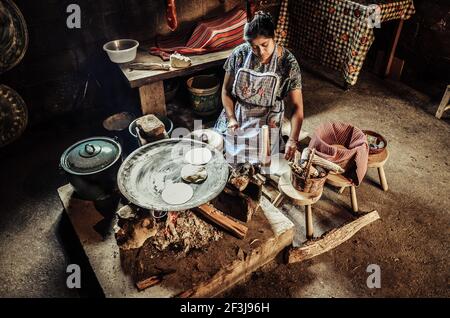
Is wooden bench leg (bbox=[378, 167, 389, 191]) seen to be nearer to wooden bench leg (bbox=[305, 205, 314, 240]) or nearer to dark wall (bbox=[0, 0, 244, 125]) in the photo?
wooden bench leg (bbox=[305, 205, 314, 240])

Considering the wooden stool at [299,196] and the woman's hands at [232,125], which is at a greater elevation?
the woman's hands at [232,125]

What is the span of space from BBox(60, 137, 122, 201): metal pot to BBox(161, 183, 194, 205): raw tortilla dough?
98cm

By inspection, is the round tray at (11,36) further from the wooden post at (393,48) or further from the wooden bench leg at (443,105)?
the wooden bench leg at (443,105)

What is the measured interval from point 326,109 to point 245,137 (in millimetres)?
2865

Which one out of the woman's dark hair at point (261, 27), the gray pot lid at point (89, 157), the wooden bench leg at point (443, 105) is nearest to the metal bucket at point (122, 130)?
the gray pot lid at point (89, 157)

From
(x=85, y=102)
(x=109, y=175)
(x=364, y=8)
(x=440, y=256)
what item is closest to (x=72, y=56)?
(x=85, y=102)

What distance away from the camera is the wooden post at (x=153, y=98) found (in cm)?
496

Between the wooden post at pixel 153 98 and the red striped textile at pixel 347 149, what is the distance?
2.50 metres

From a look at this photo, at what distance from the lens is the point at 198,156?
330cm

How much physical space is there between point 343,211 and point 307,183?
120 cm

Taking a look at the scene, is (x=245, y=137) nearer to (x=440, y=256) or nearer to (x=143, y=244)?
(x=143, y=244)

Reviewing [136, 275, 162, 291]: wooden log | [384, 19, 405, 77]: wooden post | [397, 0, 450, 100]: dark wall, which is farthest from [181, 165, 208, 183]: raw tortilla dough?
[397, 0, 450, 100]: dark wall
